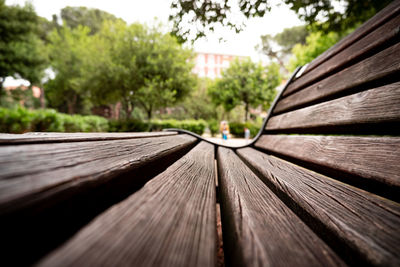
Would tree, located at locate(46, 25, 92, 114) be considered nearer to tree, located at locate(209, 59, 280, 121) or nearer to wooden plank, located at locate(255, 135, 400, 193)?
tree, located at locate(209, 59, 280, 121)

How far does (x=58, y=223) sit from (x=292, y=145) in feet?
3.70

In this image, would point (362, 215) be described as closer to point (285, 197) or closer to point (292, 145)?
point (285, 197)

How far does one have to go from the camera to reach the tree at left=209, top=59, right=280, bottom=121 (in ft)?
46.1

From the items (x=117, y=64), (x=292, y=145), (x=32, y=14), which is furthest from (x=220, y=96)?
(x=32, y=14)

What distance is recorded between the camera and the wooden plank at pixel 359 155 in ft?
1.52

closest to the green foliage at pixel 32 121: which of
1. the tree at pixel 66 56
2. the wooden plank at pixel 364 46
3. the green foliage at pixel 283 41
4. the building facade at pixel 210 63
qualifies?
the wooden plank at pixel 364 46

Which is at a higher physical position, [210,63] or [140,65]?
[210,63]

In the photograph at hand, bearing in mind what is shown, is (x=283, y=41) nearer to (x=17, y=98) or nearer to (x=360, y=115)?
(x=360, y=115)

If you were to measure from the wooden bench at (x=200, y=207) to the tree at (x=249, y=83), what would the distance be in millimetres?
14205

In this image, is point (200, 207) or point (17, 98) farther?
point (17, 98)

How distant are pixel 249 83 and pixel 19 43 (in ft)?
60.6

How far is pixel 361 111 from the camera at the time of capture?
66cm

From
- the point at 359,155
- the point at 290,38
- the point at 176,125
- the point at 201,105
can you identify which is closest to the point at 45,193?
the point at 359,155

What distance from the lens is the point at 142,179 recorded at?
66 cm
